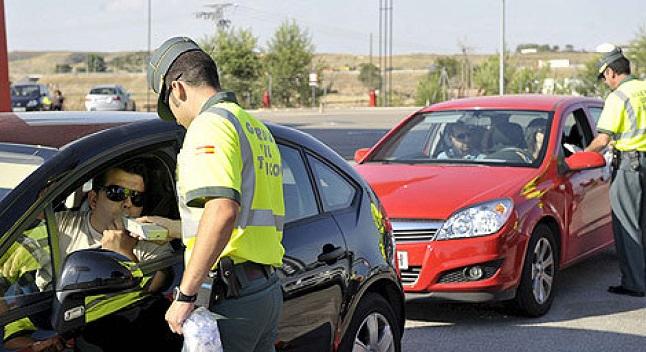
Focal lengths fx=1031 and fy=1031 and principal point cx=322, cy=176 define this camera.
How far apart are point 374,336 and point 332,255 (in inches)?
25.1

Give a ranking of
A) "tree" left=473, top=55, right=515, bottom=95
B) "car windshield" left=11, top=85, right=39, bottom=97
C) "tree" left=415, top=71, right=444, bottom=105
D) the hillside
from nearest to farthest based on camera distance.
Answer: "car windshield" left=11, top=85, right=39, bottom=97 → "tree" left=415, top=71, right=444, bottom=105 → "tree" left=473, top=55, right=515, bottom=95 → the hillside

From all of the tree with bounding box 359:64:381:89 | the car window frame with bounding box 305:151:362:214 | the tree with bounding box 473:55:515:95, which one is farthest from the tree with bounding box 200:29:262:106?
the car window frame with bounding box 305:151:362:214

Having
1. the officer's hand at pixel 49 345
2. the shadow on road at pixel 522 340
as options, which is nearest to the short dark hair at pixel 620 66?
the shadow on road at pixel 522 340

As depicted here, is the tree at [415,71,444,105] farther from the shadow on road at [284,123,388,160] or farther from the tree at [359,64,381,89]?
the shadow on road at [284,123,388,160]

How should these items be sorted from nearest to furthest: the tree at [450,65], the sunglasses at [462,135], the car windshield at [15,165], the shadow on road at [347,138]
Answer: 1. the car windshield at [15,165]
2. the sunglasses at [462,135]
3. the shadow on road at [347,138]
4. the tree at [450,65]

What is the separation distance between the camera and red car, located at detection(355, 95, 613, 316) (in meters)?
6.97

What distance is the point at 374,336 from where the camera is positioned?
4859 mm

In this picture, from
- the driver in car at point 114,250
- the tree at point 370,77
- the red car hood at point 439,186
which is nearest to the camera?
the driver in car at point 114,250

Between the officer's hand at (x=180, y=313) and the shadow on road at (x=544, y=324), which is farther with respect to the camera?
the shadow on road at (x=544, y=324)

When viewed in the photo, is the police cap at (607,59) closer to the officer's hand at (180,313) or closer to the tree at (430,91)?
the officer's hand at (180,313)

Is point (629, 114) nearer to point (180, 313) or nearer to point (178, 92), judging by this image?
point (178, 92)

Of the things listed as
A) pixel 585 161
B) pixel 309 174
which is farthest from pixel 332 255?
pixel 585 161

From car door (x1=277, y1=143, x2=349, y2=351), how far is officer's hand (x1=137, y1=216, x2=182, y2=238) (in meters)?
0.43

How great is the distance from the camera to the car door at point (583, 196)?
809 centimetres
